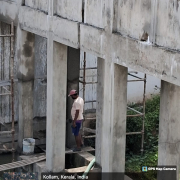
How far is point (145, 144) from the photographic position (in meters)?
13.7

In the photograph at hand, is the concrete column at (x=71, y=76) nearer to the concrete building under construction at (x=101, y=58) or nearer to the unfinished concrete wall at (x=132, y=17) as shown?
the concrete building under construction at (x=101, y=58)

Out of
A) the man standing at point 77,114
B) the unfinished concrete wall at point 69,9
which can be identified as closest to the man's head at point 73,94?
the man standing at point 77,114

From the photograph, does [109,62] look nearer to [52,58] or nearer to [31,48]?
[52,58]

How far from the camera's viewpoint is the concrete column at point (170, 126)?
28.5ft

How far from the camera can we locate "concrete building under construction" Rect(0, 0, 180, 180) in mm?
7992

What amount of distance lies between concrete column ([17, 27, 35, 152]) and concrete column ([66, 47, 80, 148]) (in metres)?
0.85

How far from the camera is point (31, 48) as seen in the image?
12297 mm

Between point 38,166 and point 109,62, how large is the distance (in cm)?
344

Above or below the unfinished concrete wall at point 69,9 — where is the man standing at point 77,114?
below

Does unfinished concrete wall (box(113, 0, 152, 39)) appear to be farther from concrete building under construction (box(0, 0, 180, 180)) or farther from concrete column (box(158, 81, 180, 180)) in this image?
concrete column (box(158, 81, 180, 180))

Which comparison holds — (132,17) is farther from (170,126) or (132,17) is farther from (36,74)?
(36,74)

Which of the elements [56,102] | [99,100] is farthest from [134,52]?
[56,102]

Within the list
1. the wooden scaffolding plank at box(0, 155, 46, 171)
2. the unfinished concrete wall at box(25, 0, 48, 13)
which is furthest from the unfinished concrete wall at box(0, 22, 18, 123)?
the wooden scaffolding plank at box(0, 155, 46, 171)

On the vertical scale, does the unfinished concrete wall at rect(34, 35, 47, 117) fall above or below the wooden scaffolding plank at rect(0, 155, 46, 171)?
above
